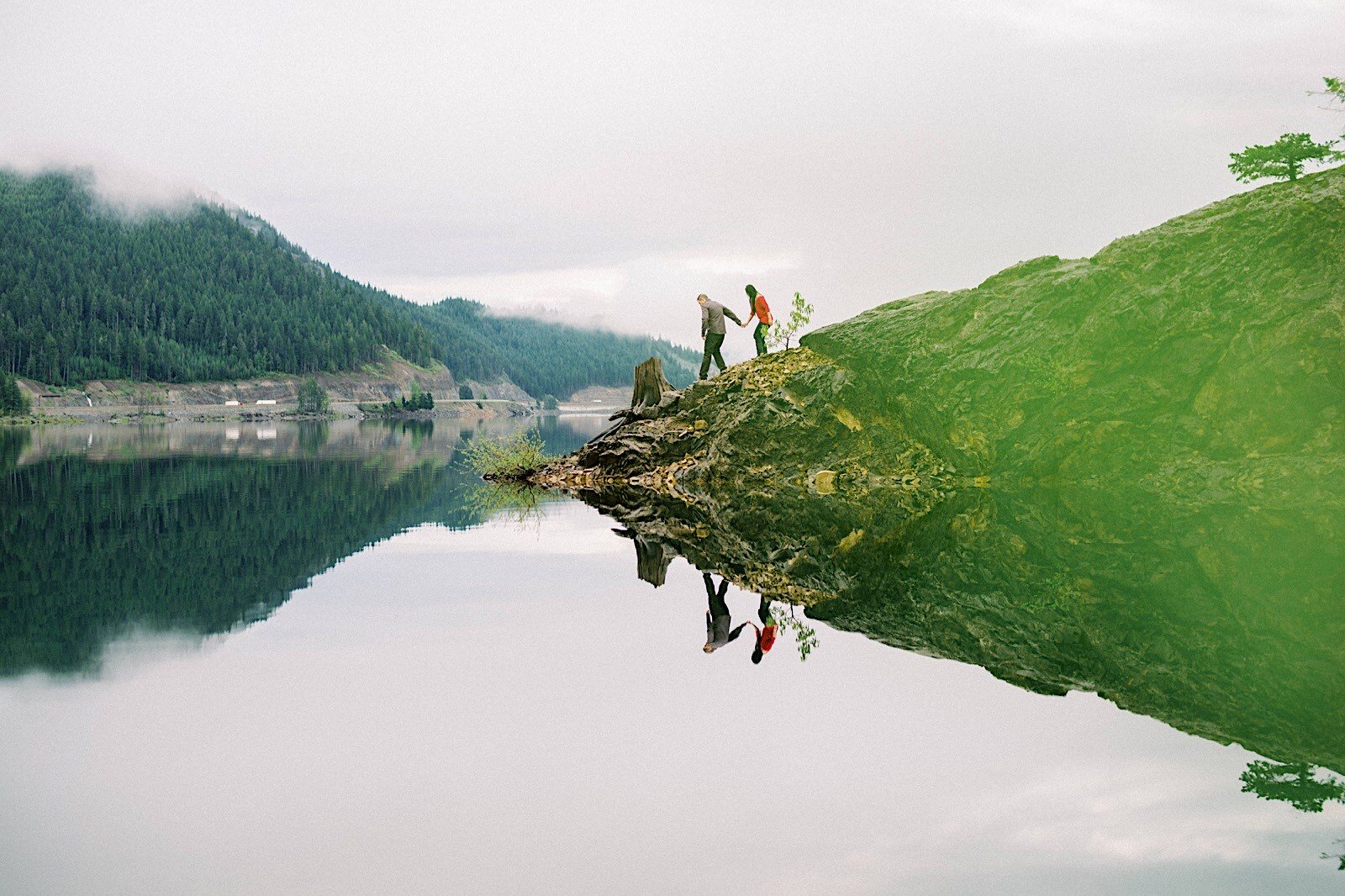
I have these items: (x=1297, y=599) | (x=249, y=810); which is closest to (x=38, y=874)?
(x=249, y=810)

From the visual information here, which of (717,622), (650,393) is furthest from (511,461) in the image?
(717,622)

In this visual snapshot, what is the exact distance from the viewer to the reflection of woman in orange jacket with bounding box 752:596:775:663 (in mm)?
11430

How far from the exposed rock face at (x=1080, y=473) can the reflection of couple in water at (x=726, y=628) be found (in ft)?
2.68

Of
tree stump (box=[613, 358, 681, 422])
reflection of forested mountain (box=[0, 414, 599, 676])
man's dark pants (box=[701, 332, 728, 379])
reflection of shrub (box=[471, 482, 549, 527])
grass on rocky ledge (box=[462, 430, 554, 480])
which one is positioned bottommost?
reflection of shrub (box=[471, 482, 549, 527])

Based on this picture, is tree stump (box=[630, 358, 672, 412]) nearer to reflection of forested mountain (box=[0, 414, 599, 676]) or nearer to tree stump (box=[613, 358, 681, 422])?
tree stump (box=[613, 358, 681, 422])

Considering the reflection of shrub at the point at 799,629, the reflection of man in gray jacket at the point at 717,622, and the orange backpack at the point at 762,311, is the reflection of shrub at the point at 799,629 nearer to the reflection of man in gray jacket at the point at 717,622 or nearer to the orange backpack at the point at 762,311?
the reflection of man in gray jacket at the point at 717,622

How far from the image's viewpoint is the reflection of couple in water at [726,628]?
38.4 feet

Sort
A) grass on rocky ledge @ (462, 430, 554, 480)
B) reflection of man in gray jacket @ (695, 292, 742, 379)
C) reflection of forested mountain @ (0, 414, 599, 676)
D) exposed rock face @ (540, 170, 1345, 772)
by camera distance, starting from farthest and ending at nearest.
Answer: grass on rocky ledge @ (462, 430, 554, 480), reflection of man in gray jacket @ (695, 292, 742, 379), reflection of forested mountain @ (0, 414, 599, 676), exposed rock face @ (540, 170, 1345, 772)

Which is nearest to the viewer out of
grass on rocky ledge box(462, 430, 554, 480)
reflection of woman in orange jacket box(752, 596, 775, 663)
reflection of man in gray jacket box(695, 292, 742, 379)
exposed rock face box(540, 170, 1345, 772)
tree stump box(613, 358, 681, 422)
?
exposed rock face box(540, 170, 1345, 772)

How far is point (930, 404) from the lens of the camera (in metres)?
34.6

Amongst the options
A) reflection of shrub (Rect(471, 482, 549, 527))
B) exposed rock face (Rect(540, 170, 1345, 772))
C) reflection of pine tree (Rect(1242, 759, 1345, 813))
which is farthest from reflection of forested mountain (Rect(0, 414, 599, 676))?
reflection of pine tree (Rect(1242, 759, 1345, 813))

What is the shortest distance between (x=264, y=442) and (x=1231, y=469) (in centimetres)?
7739

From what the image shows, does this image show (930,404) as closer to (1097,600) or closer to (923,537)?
(923,537)

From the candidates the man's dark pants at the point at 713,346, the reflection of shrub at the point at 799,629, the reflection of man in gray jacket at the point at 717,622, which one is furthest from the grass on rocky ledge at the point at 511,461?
the reflection of shrub at the point at 799,629
